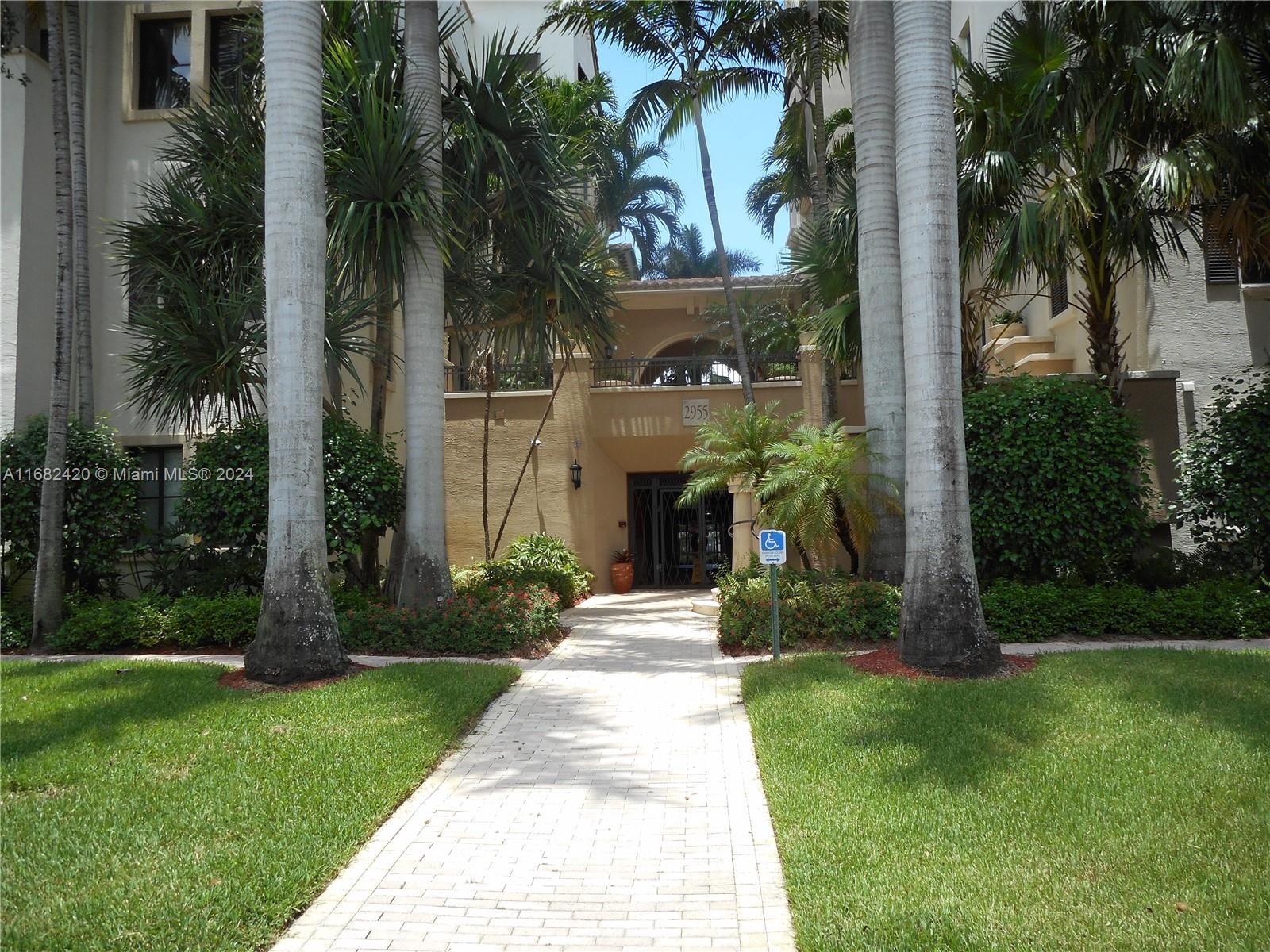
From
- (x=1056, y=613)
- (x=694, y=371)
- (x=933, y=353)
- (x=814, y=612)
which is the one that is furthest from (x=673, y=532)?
(x=933, y=353)

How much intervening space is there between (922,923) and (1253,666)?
5.65 m

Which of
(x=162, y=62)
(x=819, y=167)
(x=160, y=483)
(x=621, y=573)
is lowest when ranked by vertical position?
(x=621, y=573)

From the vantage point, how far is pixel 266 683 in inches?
339

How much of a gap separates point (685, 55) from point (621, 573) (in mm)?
10153

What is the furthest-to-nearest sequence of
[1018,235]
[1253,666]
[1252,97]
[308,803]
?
[1018,235], [1252,97], [1253,666], [308,803]

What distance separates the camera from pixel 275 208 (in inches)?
347

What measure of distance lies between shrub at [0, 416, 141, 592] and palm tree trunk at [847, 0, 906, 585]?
931 cm

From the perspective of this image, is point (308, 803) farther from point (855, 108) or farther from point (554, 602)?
point (855, 108)

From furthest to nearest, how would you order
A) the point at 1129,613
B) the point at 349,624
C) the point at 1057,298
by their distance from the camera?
1. the point at 1057,298
2. the point at 349,624
3. the point at 1129,613

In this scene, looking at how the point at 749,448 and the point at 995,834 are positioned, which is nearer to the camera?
the point at 995,834

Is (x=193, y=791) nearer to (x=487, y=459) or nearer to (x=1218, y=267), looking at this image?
(x=487, y=459)

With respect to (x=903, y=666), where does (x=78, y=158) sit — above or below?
above

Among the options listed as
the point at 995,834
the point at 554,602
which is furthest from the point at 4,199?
the point at 995,834

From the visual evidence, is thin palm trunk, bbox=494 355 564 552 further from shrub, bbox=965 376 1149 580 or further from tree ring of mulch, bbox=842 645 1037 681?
tree ring of mulch, bbox=842 645 1037 681
